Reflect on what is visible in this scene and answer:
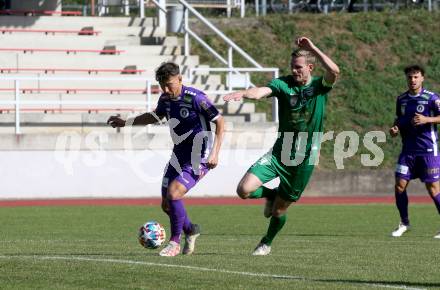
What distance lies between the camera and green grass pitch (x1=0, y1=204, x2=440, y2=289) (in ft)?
30.3

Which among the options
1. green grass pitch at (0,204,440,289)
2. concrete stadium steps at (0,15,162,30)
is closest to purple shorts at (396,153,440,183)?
green grass pitch at (0,204,440,289)

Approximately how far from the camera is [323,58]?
11.2 m

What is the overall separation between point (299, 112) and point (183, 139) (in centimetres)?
124

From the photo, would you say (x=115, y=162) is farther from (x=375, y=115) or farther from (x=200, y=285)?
(x=200, y=285)

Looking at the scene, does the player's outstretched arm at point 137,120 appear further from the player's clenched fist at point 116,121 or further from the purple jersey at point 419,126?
the purple jersey at point 419,126

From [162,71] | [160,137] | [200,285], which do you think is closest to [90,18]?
[160,137]

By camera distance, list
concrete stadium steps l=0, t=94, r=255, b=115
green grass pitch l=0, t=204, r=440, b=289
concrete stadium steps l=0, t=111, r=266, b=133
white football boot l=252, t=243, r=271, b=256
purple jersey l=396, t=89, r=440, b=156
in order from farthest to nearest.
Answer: concrete stadium steps l=0, t=94, r=255, b=115 < concrete stadium steps l=0, t=111, r=266, b=133 < purple jersey l=396, t=89, r=440, b=156 < white football boot l=252, t=243, r=271, b=256 < green grass pitch l=0, t=204, r=440, b=289

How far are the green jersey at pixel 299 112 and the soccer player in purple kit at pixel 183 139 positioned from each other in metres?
0.70

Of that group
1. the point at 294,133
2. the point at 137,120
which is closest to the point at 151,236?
the point at 137,120

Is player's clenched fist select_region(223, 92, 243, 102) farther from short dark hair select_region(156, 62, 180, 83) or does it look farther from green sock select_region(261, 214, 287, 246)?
green sock select_region(261, 214, 287, 246)

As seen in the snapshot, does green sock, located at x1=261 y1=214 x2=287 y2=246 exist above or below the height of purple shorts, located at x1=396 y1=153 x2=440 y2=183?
above

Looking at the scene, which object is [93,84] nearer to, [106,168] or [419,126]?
[106,168]

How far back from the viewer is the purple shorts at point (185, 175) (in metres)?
11.9

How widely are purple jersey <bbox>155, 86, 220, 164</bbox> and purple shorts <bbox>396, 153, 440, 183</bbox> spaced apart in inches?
183
